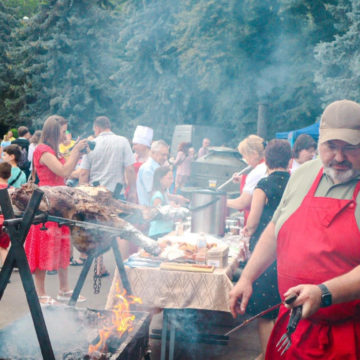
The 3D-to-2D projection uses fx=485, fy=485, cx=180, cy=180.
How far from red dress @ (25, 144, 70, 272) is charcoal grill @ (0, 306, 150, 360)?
1.82m

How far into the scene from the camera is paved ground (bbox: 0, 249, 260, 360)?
466 centimetres

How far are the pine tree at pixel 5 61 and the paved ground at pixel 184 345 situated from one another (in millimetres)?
26524

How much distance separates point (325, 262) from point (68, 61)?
2778 centimetres

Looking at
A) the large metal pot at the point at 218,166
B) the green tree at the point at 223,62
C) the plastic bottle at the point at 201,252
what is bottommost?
the plastic bottle at the point at 201,252

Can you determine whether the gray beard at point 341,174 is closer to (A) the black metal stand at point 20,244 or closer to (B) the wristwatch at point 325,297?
(B) the wristwatch at point 325,297

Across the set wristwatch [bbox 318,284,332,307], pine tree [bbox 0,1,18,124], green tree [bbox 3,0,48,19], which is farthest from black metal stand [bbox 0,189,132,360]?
green tree [bbox 3,0,48,19]

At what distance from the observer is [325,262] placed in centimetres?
224

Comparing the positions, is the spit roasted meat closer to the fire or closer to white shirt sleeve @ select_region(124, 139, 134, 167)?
the fire

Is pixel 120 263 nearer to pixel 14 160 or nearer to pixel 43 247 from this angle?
pixel 43 247

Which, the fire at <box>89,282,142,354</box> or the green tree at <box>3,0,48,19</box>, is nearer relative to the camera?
the fire at <box>89,282,142,354</box>

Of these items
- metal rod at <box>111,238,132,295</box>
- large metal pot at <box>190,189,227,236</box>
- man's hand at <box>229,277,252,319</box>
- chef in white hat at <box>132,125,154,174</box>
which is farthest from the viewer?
chef in white hat at <box>132,125,154,174</box>

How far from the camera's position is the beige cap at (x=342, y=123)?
2262 mm

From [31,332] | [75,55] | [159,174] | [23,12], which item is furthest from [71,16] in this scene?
[31,332]

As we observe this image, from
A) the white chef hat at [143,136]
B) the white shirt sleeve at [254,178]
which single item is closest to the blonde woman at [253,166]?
the white shirt sleeve at [254,178]
